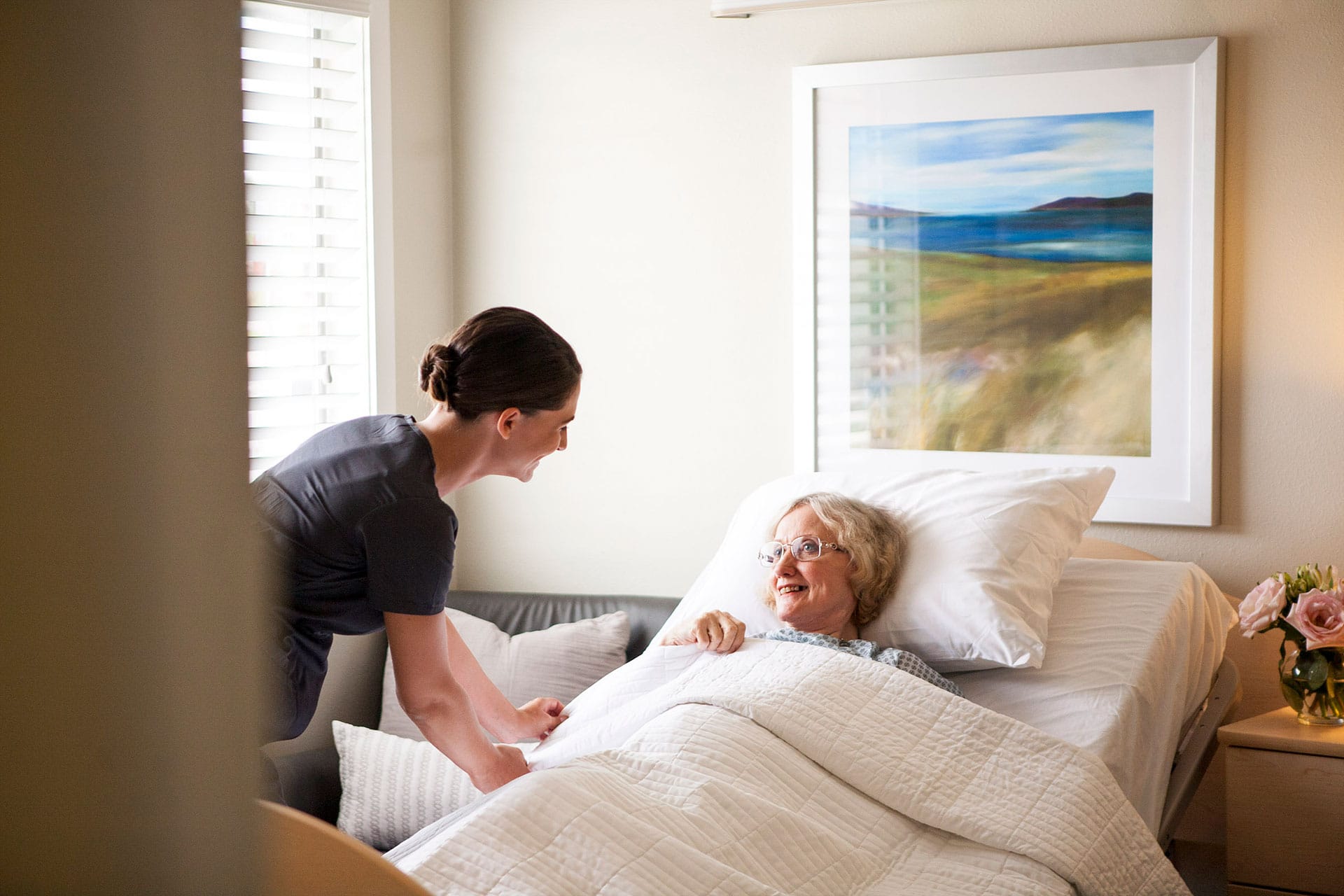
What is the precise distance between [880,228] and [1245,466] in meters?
0.99

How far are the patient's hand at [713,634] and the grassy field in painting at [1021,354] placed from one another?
882 mm

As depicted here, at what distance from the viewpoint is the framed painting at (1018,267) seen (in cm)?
247

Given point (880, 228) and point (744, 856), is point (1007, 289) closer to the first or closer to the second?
point (880, 228)

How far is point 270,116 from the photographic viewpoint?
2771mm

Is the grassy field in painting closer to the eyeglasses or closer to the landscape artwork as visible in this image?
the landscape artwork

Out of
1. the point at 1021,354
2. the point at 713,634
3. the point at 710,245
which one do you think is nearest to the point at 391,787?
the point at 713,634

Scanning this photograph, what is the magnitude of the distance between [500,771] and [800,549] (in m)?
0.85

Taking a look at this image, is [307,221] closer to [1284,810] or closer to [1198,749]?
[1198,749]

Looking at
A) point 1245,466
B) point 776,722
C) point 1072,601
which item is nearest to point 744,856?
point 776,722

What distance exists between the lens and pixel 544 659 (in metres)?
2.73

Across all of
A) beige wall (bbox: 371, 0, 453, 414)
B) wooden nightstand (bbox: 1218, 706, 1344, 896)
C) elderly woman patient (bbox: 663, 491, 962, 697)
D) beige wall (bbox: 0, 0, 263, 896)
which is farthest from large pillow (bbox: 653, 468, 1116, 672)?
beige wall (bbox: 0, 0, 263, 896)

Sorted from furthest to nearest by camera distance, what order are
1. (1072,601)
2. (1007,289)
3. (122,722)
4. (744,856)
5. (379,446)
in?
(1007,289) → (1072,601) → (379,446) → (744,856) → (122,722)

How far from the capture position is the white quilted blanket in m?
1.25

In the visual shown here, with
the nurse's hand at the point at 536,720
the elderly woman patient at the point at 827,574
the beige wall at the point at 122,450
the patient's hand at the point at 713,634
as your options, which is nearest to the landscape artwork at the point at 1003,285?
the elderly woman patient at the point at 827,574
